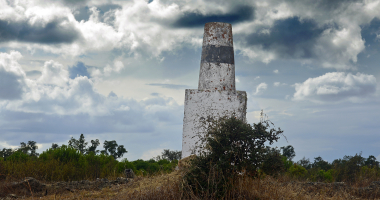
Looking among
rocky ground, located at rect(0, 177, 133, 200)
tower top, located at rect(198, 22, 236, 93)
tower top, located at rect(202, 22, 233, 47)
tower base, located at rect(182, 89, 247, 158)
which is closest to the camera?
rocky ground, located at rect(0, 177, 133, 200)

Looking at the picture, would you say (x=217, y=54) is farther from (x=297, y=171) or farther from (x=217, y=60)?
(x=297, y=171)

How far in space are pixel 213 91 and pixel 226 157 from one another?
3.57m

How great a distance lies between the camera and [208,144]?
261 inches

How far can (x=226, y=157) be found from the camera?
6.45m

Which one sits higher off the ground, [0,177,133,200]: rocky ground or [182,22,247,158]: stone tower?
[182,22,247,158]: stone tower

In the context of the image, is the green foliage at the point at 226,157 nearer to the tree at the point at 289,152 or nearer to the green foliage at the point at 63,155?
the green foliage at the point at 63,155

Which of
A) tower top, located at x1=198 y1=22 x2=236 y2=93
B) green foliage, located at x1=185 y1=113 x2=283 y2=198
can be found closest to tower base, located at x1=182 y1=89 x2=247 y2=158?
tower top, located at x1=198 y1=22 x2=236 y2=93

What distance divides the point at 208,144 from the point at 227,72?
12.2ft

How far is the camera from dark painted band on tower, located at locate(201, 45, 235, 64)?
989 centimetres

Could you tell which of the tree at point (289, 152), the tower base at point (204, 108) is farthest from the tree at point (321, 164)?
the tower base at point (204, 108)

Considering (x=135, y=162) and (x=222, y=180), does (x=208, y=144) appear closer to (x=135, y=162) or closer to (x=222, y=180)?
(x=222, y=180)

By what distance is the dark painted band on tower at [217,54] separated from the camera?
9891mm

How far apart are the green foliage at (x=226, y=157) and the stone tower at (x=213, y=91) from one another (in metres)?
2.67

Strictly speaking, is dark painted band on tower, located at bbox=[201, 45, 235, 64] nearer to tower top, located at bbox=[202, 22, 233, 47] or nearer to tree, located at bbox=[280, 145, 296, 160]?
tower top, located at bbox=[202, 22, 233, 47]
